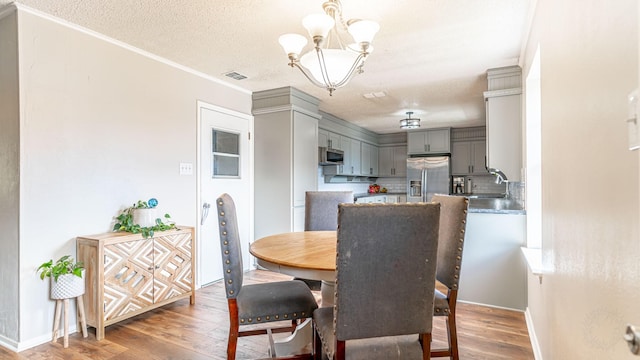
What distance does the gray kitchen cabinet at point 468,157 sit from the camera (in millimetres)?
6504

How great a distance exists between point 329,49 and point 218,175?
2236 millimetres

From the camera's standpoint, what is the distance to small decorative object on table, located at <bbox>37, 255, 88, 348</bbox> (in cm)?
221

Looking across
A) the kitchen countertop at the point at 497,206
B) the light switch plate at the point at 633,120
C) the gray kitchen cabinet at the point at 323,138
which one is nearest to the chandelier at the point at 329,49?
the light switch plate at the point at 633,120

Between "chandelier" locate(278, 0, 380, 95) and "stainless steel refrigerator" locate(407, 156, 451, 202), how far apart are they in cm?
499

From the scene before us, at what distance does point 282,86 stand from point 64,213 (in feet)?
8.15

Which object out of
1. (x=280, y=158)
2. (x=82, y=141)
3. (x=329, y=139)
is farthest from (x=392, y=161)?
(x=82, y=141)

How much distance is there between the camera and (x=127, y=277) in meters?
2.49

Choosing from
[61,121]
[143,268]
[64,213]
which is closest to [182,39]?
[61,121]

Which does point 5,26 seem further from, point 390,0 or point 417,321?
point 417,321

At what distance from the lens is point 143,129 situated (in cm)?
294

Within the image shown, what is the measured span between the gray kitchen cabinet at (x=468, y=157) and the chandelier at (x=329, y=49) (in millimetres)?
5213

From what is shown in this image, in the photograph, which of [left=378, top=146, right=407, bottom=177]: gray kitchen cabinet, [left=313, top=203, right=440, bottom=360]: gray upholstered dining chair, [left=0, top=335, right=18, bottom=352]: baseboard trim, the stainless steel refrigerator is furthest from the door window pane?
[left=378, top=146, right=407, bottom=177]: gray kitchen cabinet

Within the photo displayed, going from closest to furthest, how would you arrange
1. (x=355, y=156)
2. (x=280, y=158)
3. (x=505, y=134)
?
(x=505, y=134) → (x=280, y=158) → (x=355, y=156)

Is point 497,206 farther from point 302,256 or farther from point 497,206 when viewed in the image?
point 302,256
